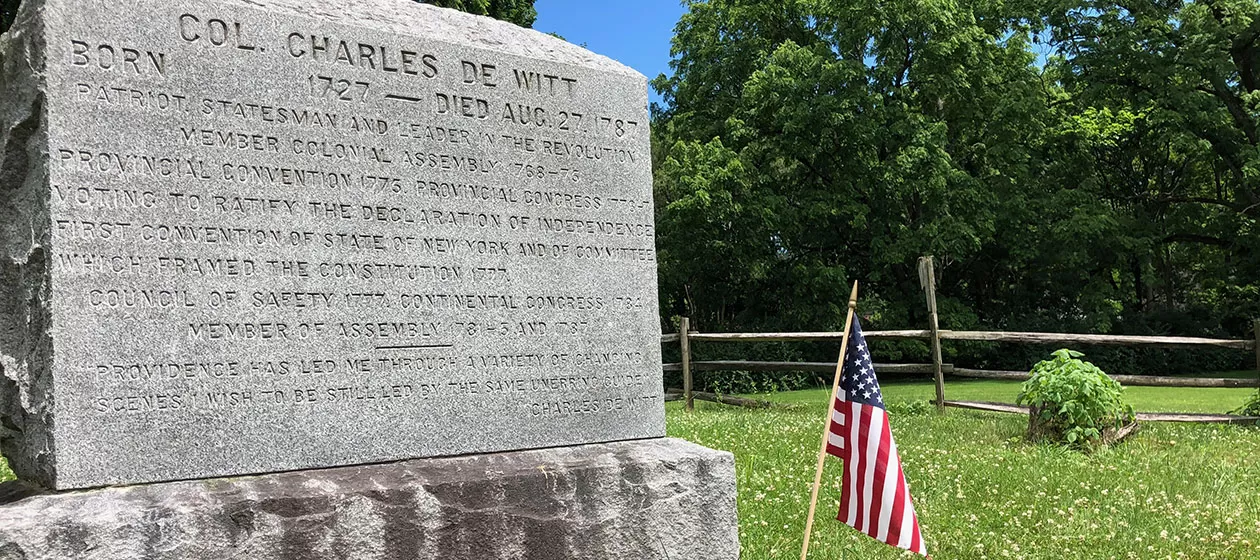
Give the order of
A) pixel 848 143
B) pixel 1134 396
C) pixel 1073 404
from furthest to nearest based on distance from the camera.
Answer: pixel 848 143 → pixel 1134 396 → pixel 1073 404

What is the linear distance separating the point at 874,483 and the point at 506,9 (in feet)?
58.6

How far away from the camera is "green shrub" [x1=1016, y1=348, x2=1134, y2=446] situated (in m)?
8.59

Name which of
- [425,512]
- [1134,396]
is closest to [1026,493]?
[425,512]

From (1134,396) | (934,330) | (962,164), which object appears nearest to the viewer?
(934,330)

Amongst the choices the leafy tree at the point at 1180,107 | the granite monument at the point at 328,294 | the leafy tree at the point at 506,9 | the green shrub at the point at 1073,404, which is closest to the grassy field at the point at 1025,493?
the green shrub at the point at 1073,404

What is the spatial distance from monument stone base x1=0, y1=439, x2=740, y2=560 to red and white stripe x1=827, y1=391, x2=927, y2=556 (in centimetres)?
60

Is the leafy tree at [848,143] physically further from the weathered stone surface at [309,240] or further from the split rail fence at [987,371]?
the weathered stone surface at [309,240]

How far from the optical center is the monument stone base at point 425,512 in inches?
115

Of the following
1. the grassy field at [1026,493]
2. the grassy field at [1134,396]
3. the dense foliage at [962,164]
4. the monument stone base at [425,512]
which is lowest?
the grassy field at [1134,396]

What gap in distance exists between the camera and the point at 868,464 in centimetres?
418

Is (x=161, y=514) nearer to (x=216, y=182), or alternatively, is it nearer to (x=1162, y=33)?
(x=216, y=182)

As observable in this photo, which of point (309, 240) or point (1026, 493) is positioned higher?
point (309, 240)

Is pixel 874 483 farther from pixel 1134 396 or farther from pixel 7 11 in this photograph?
pixel 1134 396

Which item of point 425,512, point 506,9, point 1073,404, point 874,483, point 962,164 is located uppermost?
point 506,9
